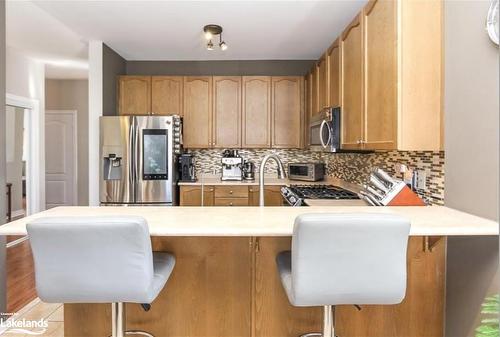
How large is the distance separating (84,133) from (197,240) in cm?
528

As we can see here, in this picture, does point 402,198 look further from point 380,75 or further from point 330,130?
point 330,130

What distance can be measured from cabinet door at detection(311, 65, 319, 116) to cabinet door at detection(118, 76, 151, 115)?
1931mm

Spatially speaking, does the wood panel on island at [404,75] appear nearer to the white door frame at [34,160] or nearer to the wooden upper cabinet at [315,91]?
the wooden upper cabinet at [315,91]

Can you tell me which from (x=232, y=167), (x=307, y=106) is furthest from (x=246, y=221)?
(x=307, y=106)

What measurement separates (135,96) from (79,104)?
8.40 feet

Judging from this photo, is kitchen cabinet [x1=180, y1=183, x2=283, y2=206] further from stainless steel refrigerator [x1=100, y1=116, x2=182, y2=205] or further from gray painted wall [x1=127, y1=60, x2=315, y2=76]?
gray painted wall [x1=127, y1=60, x2=315, y2=76]

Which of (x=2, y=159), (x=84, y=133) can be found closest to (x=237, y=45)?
(x=2, y=159)

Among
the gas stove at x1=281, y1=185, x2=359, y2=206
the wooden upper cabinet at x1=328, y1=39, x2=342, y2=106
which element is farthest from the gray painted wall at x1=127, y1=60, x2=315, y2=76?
the gas stove at x1=281, y1=185, x2=359, y2=206

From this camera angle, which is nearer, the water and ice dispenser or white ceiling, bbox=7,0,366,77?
white ceiling, bbox=7,0,366,77

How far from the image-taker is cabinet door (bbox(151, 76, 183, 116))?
431 centimetres

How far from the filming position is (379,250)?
1348 mm

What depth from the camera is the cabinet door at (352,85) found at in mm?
2463

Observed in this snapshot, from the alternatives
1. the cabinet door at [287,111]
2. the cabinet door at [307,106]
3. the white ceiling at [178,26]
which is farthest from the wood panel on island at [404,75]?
the cabinet door at [287,111]

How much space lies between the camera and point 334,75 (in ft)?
10.2
